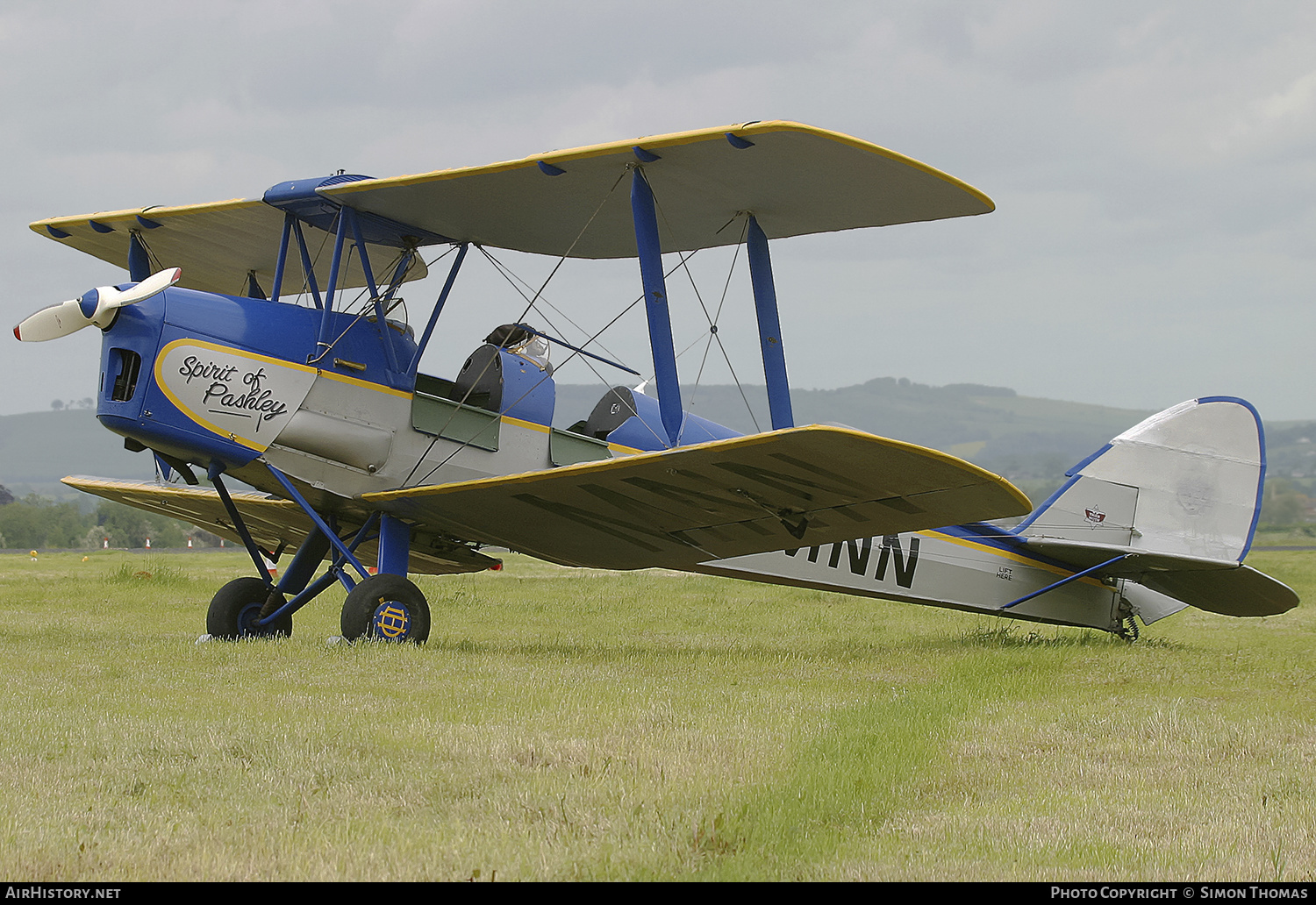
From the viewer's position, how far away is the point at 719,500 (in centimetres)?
836

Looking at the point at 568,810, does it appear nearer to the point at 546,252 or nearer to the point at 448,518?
the point at 448,518

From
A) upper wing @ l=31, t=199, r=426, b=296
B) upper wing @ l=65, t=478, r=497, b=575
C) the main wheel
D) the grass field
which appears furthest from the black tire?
upper wing @ l=31, t=199, r=426, b=296

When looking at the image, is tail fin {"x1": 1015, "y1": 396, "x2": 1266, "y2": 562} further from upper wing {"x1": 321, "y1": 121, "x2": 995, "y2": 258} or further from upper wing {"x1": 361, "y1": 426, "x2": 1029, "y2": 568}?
upper wing {"x1": 321, "y1": 121, "x2": 995, "y2": 258}

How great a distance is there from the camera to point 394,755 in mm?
4566

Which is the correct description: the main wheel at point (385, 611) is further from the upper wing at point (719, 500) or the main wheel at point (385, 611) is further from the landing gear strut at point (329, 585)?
the upper wing at point (719, 500)

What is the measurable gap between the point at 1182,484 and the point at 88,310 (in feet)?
30.2

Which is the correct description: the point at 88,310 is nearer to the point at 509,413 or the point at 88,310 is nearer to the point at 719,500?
the point at 509,413

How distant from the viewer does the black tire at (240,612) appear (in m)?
9.41

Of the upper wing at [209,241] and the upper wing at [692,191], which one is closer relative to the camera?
the upper wing at [692,191]

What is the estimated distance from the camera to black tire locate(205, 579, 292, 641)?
9406mm

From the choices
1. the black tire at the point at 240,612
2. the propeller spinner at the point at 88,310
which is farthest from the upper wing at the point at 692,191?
the black tire at the point at 240,612

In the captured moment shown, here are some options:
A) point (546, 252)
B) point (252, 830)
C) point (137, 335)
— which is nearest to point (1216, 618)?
point (546, 252)

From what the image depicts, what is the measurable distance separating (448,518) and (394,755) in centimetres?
462

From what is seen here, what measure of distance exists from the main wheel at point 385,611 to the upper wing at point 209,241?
10.5ft
